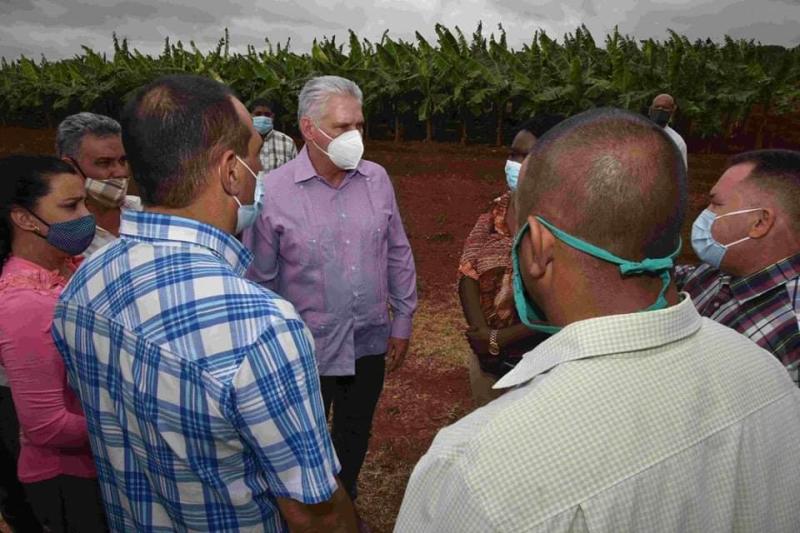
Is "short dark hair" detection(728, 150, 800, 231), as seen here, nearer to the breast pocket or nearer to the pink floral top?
the breast pocket

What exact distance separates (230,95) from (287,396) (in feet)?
2.81

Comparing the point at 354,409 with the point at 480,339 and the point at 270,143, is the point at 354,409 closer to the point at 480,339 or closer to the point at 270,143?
the point at 480,339

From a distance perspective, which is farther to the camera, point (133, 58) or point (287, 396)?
point (133, 58)

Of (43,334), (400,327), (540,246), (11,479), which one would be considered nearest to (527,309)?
(540,246)

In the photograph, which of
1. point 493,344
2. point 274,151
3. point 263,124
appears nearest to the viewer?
point 493,344

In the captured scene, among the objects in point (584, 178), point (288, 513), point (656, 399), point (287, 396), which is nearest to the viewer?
point (656, 399)

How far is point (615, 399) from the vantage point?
96cm

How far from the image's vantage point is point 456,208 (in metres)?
10.1

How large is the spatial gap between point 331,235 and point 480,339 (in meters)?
0.93

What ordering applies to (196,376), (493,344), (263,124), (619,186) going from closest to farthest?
(619,186), (196,376), (493,344), (263,124)

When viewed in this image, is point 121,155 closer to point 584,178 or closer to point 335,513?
point 335,513

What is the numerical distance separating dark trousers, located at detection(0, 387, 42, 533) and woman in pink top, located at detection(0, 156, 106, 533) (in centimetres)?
21

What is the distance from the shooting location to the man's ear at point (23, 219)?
2.19 metres

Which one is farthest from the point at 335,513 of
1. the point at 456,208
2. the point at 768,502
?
the point at 456,208
